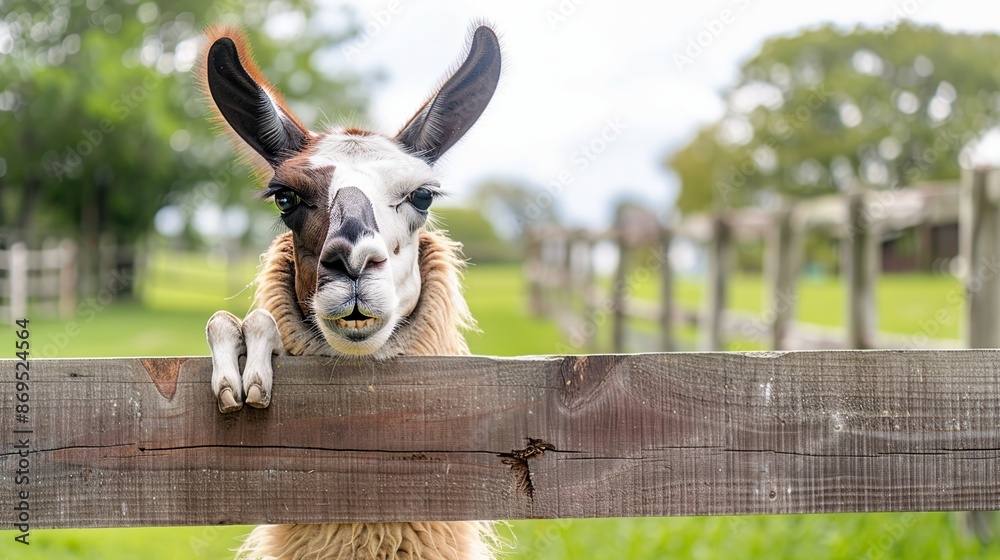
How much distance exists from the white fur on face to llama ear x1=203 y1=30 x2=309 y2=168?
0.11 meters

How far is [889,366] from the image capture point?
1750mm

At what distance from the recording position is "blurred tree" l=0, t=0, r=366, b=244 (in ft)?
40.3

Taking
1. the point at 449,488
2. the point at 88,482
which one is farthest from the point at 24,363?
the point at 449,488

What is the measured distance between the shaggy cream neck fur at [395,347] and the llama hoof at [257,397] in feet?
1.10

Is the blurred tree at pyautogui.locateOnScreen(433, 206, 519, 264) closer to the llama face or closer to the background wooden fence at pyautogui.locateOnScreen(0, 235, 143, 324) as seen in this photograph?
the background wooden fence at pyautogui.locateOnScreen(0, 235, 143, 324)

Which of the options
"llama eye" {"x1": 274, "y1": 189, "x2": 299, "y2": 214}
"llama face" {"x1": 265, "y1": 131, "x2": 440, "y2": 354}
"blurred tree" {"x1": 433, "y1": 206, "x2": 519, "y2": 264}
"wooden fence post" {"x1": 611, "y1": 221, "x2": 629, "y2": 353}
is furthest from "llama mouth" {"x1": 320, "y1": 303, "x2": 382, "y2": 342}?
"blurred tree" {"x1": 433, "y1": 206, "x2": 519, "y2": 264}

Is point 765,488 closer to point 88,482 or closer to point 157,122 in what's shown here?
point 88,482

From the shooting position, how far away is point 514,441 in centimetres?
171

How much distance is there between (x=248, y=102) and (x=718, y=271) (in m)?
6.66

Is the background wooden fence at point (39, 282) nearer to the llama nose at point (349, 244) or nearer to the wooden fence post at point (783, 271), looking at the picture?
the wooden fence post at point (783, 271)

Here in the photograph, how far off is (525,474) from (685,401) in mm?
400

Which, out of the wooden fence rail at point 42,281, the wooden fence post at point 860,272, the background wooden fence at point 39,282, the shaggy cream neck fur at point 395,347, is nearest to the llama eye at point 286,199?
the shaggy cream neck fur at point 395,347

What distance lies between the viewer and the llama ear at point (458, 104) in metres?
2.18

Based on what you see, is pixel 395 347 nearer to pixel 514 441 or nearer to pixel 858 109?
pixel 514 441
